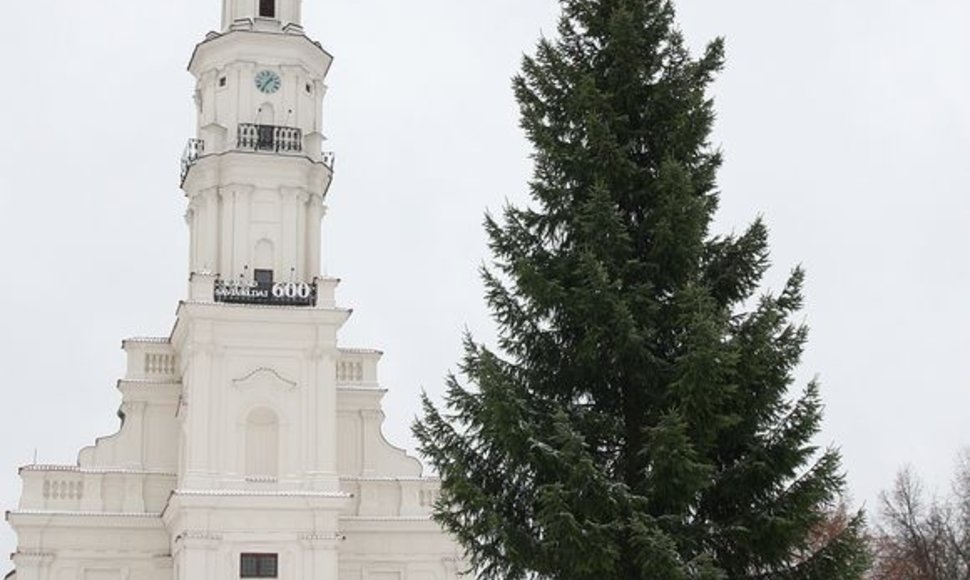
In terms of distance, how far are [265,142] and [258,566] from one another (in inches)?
531

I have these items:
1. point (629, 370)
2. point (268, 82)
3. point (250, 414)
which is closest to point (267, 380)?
point (250, 414)

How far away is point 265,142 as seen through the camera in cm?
4494

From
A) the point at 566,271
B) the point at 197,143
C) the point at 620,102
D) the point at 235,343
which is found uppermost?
the point at 197,143

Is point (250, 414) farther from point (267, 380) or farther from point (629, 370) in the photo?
point (629, 370)

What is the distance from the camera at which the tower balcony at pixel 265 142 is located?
44.8 meters

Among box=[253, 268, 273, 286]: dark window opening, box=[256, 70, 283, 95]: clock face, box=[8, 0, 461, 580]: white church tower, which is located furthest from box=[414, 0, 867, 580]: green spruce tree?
box=[256, 70, 283, 95]: clock face

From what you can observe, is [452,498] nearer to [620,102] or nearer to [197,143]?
[620,102]

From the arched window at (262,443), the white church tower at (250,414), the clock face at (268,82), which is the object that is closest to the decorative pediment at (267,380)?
the white church tower at (250,414)

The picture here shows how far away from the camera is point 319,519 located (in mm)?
40688

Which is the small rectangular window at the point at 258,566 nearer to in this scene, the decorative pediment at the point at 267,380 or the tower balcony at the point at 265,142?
the decorative pediment at the point at 267,380

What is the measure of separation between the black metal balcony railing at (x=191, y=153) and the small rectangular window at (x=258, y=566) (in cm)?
1305

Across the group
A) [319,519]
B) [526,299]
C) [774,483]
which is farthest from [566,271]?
[319,519]

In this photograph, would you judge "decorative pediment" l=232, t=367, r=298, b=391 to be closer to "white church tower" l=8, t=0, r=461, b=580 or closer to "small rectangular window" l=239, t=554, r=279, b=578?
"white church tower" l=8, t=0, r=461, b=580

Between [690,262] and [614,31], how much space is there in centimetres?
318
